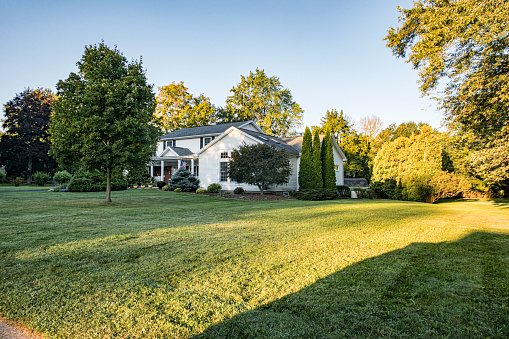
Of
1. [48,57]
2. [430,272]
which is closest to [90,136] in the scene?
[48,57]

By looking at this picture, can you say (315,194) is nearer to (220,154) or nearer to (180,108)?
(220,154)

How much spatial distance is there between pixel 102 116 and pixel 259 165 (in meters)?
8.70

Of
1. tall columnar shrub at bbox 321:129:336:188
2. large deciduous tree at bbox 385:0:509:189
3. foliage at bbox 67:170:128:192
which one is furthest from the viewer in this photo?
tall columnar shrub at bbox 321:129:336:188

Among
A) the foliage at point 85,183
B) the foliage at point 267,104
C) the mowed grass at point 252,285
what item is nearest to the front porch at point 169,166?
the foliage at point 85,183

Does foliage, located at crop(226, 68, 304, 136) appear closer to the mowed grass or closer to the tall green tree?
the tall green tree

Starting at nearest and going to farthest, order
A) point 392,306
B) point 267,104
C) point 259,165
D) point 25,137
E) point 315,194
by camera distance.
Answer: point 392,306 < point 259,165 < point 315,194 < point 25,137 < point 267,104

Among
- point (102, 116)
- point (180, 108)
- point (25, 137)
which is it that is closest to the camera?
point (102, 116)

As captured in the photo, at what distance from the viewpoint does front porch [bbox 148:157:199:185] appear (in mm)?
27125

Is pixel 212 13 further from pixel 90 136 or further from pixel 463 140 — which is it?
pixel 463 140

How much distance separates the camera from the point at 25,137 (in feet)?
97.6

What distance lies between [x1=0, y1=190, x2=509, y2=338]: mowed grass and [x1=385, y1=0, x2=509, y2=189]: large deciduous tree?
270 inches

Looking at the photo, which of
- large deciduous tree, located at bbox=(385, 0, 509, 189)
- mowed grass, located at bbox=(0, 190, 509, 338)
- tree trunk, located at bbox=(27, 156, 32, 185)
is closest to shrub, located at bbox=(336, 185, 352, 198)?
large deciduous tree, located at bbox=(385, 0, 509, 189)

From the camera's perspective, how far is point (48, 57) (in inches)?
543

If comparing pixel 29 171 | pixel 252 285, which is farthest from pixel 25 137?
pixel 252 285
